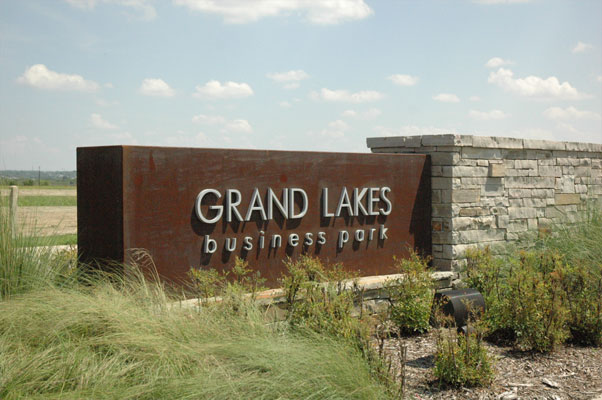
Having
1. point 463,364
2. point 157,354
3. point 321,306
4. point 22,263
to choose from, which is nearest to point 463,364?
point 463,364

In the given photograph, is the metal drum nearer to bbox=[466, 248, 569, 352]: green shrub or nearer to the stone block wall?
bbox=[466, 248, 569, 352]: green shrub

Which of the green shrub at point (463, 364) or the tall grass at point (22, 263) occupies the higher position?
the tall grass at point (22, 263)

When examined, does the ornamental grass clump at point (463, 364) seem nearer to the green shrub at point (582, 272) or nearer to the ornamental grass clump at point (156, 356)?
the ornamental grass clump at point (156, 356)

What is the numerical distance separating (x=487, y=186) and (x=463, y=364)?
4.98 m

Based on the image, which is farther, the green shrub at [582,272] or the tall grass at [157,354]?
the green shrub at [582,272]

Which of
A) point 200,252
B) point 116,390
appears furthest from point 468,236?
point 116,390

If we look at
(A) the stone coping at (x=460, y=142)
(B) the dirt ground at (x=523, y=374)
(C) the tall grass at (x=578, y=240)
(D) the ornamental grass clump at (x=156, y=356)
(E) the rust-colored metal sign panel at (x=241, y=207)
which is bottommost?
(B) the dirt ground at (x=523, y=374)

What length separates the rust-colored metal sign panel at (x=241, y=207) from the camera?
20.8 feet

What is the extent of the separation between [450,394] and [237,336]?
Result: 179 cm

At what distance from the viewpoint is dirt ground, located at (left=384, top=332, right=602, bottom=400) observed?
5.02m

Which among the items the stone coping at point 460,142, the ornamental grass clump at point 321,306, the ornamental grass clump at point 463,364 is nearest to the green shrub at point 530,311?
the ornamental grass clump at point 463,364

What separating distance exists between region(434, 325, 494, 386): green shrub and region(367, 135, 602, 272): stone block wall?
3.90 m

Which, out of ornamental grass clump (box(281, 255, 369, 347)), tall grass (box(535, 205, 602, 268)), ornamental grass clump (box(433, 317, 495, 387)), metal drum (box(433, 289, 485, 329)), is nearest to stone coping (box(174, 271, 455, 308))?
ornamental grass clump (box(281, 255, 369, 347))

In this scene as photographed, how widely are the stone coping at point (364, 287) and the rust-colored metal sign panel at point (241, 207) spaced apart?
397 millimetres
